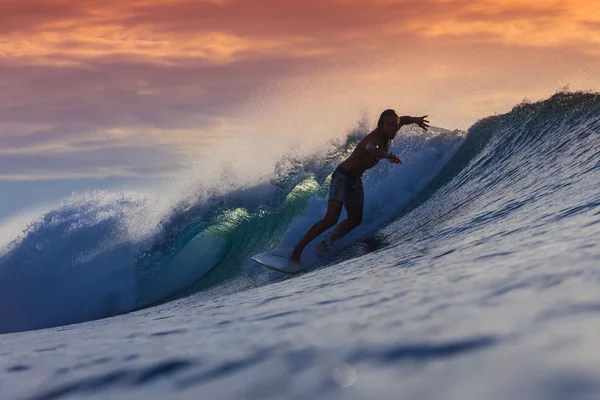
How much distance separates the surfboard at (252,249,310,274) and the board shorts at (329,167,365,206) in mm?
765

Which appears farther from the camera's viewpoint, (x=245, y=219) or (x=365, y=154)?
(x=245, y=219)

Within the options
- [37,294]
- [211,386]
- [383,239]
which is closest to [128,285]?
[37,294]

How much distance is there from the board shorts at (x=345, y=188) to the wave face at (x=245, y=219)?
52 cm

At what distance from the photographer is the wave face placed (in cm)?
791

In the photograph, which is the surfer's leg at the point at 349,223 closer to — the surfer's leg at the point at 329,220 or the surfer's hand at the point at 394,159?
the surfer's leg at the point at 329,220

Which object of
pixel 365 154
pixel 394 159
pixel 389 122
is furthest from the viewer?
pixel 365 154

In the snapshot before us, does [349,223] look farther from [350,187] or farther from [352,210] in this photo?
[350,187]

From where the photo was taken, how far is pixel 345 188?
698 cm

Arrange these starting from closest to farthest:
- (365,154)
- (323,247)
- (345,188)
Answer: (365,154), (345,188), (323,247)

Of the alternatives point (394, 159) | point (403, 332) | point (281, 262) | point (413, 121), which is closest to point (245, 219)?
point (281, 262)

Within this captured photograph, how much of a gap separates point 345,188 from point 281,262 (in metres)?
0.99

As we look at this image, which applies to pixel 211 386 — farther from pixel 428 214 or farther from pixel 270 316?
pixel 428 214

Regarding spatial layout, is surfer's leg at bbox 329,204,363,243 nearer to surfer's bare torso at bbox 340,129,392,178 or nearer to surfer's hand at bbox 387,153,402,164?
surfer's bare torso at bbox 340,129,392,178

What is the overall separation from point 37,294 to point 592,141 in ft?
29.3
